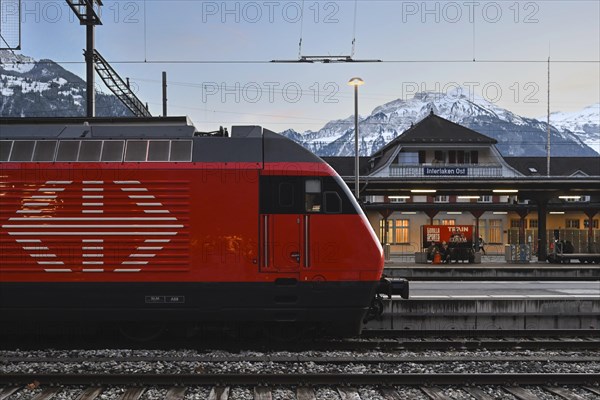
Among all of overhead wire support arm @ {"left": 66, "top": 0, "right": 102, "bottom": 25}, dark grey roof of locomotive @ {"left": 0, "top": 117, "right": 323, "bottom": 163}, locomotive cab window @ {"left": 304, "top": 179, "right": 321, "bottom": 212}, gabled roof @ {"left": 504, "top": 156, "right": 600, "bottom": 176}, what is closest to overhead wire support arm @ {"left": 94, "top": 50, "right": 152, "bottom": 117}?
overhead wire support arm @ {"left": 66, "top": 0, "right": 102, "bottom": 25}

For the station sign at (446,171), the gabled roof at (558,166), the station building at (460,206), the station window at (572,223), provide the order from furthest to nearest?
the gabled roof at (558,166), the station sign at (446,171), the station window at (572,223), the station building at (460,206)

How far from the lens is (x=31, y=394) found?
7609 millimetres

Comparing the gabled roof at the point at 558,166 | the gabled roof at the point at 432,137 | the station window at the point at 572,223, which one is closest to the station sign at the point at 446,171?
the gabled roof at the point at 432,137

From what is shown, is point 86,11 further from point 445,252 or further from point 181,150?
point 445,252

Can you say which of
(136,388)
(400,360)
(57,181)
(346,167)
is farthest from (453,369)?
(346,167)

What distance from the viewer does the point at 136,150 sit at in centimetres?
962

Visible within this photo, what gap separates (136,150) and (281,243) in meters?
3.40

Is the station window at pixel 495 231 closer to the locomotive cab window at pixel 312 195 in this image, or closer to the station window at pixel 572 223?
the station window at pixel 572 223

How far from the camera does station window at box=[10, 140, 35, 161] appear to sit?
9.56 meters

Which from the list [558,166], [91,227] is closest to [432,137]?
[558,166]

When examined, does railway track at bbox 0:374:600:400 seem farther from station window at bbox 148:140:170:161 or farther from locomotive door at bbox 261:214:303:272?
station window at bbox 148:140:170:161

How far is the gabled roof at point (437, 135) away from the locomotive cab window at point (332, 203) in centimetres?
4013

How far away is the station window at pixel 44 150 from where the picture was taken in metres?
9.55

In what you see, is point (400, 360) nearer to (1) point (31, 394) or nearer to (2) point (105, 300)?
(2) point (105, 300)
